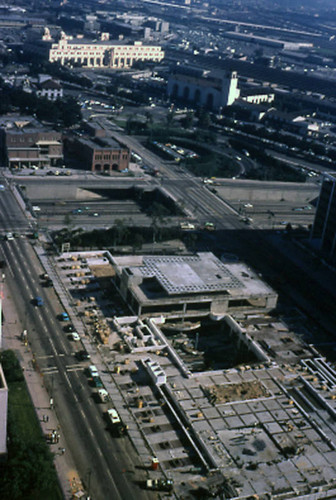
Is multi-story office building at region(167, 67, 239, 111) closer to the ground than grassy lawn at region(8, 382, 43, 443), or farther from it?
farther from it

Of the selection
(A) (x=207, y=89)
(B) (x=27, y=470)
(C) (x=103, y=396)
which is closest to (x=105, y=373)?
(C) (x=103, y=396)

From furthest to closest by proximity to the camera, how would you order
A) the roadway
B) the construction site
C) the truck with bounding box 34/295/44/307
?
the truck with bounding box 34/295/44/307 < the construction site < the roadway

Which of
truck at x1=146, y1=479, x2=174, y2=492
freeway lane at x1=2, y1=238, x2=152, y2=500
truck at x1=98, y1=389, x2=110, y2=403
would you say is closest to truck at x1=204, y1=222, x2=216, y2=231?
freeway lane at x1=2, y1=238, x2=152, y2=500

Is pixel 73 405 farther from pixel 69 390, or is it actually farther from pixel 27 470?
pixel 27 470

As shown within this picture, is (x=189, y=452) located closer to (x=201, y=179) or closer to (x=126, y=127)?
(x=201, y=179)

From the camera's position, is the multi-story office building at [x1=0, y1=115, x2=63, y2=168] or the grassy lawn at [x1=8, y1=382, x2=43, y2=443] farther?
the multi-story office building at [x1=0, y1=115, x2=63, y2=168]

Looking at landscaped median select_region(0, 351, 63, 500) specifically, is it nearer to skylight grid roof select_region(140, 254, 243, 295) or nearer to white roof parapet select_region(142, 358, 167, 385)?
white roof parapet select_region(142, 358, 167, 385)

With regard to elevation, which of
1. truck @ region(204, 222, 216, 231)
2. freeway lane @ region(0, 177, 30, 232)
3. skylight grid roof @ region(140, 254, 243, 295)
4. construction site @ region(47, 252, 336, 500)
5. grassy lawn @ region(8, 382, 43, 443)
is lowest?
truck @ region(204, 222, 216, 231)

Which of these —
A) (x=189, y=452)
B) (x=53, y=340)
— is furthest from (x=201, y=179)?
(x=189, y=452)
